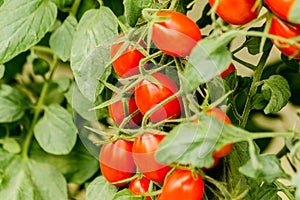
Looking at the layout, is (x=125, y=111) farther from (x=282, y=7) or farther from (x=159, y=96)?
(x=282, y=7)

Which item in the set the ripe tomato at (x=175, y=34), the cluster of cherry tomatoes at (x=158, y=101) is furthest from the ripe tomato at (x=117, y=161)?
the ripe tomato at (x=175, y=34)

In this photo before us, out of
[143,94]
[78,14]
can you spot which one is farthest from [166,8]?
[78,14]

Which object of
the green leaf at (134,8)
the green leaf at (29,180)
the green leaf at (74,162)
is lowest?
the green leaf at (74,162)

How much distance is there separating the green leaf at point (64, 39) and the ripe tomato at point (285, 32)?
305 millimetres

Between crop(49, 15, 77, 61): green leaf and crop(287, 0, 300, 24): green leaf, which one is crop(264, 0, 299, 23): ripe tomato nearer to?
crop(287, 0, 300, 24): green leaf

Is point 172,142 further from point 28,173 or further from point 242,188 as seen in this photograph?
point 28,173

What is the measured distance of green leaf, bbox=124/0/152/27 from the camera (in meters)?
0.49

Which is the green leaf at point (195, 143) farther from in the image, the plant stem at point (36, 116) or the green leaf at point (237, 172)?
the plant stem at point (36, 116)

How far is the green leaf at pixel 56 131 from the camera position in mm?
681

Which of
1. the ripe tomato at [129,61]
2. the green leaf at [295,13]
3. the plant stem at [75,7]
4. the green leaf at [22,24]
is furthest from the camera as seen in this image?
the plant stem at [75,7]

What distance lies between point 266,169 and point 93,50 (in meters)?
0.20

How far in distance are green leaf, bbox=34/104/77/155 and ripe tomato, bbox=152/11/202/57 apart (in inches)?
10.6

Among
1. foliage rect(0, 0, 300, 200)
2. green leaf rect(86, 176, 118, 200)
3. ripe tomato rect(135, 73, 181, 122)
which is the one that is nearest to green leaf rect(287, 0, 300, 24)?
foliage rect(0, 0, 300, 200)

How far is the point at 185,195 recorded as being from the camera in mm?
426
